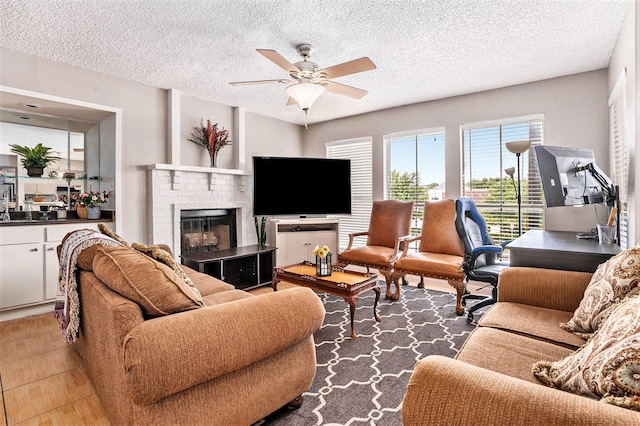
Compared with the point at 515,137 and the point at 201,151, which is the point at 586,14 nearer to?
the point at 515,137

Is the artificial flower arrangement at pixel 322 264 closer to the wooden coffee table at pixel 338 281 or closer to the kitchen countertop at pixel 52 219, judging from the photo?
the wooden coffee table at pixel 338 281

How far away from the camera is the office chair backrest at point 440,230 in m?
3.86

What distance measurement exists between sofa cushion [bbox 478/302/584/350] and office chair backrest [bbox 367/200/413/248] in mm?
2320

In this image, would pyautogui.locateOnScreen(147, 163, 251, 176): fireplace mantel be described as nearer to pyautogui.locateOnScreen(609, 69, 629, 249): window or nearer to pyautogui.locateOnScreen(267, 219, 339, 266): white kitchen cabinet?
pyautogui.locateOnScreen(267, 219, 339, 266): white kitchen cabinet

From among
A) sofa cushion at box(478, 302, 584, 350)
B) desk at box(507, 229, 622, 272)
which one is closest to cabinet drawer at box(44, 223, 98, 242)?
sofa cushion at box(478, 302, 584, 350)

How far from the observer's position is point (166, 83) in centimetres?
387

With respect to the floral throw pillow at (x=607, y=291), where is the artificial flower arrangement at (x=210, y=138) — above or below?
above

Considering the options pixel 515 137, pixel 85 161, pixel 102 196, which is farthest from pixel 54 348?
pixel 515 137

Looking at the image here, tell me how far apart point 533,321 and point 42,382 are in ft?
9.41

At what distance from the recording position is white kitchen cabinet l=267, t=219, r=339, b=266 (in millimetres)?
4734

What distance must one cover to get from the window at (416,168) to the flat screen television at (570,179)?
200cm

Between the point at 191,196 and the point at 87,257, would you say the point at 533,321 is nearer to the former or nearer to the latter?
the point at 87,257

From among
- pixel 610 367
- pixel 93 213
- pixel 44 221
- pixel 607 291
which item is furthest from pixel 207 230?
pixel 610 367

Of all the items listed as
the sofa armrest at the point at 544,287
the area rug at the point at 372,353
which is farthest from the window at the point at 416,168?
the sofa armrest at the point at 544,287
